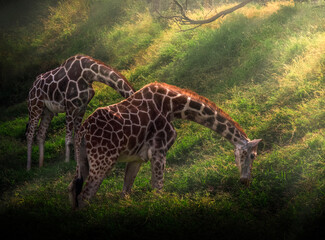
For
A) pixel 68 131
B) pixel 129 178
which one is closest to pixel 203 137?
pixel 129 178

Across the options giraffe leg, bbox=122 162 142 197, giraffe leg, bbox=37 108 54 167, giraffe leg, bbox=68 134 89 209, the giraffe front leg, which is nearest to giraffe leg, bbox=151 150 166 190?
giraffe leg, bbox=122 162 142 197

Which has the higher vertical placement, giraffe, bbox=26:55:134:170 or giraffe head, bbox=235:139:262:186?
giraffe, bbox=26:55:134:170

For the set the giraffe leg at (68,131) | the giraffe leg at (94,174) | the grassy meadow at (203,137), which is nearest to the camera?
the grassy meadow at (203,137)

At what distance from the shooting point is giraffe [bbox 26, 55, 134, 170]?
1000 centimetres

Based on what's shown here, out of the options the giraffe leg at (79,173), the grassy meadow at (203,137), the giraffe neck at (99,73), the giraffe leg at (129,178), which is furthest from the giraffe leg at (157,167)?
the giraffe neck at (99,73)

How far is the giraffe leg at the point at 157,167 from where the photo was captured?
6926mm

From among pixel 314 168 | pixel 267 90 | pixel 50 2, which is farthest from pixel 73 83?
pixel 50 2

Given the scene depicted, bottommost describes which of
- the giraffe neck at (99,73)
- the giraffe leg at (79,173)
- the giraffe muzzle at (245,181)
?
the giraffe muzzle at (245,181)

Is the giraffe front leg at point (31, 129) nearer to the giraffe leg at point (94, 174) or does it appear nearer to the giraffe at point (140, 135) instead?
the giraffe at point (140, 135)

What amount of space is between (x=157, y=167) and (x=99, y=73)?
12.5ft

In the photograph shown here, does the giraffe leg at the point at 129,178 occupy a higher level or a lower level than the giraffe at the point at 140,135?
lower

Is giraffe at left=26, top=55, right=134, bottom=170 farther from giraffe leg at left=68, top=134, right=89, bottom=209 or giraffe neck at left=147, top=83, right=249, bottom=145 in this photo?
giraffe leg at left=68, top=134, right=89, bottom=209

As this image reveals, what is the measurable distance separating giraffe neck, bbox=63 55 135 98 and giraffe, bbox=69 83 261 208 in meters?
2.13

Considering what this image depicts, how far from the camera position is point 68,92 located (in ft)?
34.2
